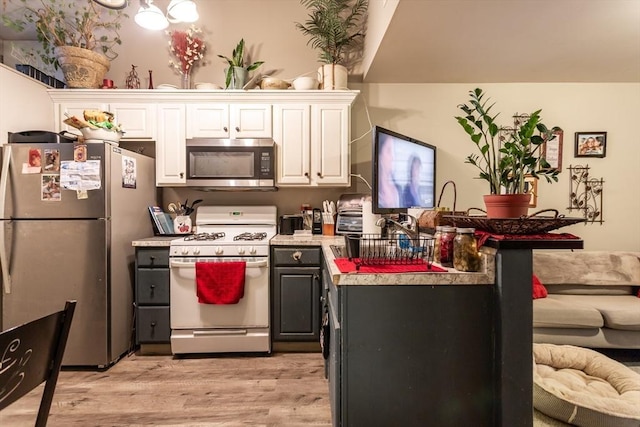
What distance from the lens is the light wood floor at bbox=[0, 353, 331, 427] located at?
1819 millimetres

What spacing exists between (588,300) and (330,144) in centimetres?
240

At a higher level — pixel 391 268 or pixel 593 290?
pixel 391 268

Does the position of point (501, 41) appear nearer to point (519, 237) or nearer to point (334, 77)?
point (334, 77)

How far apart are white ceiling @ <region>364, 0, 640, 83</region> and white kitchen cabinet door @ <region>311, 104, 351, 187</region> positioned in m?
0.53

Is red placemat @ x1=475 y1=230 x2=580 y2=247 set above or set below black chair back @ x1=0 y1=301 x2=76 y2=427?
above

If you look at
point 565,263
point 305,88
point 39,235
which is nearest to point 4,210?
point 39,235

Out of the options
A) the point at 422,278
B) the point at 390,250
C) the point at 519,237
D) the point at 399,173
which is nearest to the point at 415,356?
the point at 422,278

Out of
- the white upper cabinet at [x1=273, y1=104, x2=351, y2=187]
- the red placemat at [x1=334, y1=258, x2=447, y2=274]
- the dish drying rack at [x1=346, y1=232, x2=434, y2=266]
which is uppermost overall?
the white upper cabinet at [x1=273, y1=104, x2=351, y2=187]

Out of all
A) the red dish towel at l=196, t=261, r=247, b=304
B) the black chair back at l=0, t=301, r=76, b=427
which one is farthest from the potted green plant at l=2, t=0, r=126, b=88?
the black chair back at l=0, t=301, r=76, b=427

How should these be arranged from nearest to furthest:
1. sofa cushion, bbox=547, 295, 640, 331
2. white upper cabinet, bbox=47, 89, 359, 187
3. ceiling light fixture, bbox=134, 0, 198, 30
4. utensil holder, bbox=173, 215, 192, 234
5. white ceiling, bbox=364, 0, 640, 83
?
white ceiling, bbox=364, 0, 640, 83 < sofa cushion, bbox=547, 295, 640, 331 < ceiling light fixture, bbox=134, 0, 198, 30 < white upper cabinet, bbox=47, 89, 359, 187 < utensil holder, bbox=173, 215, 192, 234

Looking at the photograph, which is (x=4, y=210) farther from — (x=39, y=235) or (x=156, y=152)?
(x=156, y=152)

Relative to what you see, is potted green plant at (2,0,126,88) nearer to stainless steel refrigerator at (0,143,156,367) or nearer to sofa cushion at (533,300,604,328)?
stainless steel refrigerator at (0,143,156,367)

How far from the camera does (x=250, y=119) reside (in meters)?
2.88

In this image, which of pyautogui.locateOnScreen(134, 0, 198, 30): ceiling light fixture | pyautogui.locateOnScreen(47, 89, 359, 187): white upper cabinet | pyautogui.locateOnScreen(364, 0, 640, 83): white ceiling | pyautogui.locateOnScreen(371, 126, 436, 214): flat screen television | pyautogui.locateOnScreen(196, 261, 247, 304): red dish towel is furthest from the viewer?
pyautogui.locateOnScreen(47, 89, 359, 187): white upper cabinet
